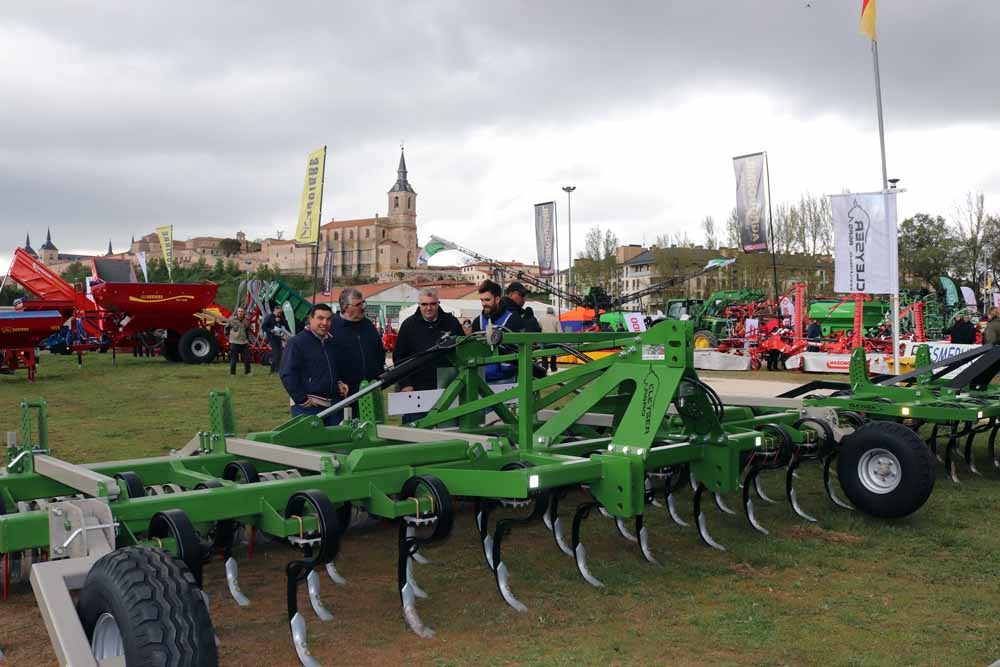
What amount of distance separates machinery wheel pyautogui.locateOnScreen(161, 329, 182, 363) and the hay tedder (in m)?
17.8

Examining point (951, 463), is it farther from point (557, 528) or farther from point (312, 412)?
point (312, 412)

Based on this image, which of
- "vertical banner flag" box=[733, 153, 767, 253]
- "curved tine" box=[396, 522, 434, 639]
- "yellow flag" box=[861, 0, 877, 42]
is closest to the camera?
"curved tine" box=[396, 522, 434, 639]

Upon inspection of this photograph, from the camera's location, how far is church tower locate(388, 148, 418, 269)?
12706 cm

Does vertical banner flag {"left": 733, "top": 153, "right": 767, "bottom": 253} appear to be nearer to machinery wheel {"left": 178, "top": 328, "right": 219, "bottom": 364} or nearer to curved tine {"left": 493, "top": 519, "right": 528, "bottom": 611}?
machinery wheel {"left": 178, "top": 328, "right": 219, "bottom": 364}

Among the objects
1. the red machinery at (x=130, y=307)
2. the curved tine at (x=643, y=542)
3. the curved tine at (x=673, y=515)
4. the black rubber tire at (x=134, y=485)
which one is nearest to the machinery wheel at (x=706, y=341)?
the red machinery at (x=130, y=307)

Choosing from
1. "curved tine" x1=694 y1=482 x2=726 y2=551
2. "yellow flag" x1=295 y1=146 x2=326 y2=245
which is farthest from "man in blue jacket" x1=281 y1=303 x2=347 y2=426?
"yellow flag" x1=295 y1=146 x2=326 y2=245

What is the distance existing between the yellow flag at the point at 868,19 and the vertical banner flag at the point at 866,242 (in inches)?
116

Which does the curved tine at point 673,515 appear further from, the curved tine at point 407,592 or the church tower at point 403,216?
the church tower at point 403,216

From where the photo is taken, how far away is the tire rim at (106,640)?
8.23 ft

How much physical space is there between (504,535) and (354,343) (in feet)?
8.58

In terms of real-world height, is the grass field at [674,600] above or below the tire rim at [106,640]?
below

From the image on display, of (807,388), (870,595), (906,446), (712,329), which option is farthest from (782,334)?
(870,595)

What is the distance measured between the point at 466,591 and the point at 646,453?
1090 mm

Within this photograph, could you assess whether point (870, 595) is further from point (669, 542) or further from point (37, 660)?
point (37, 660)
